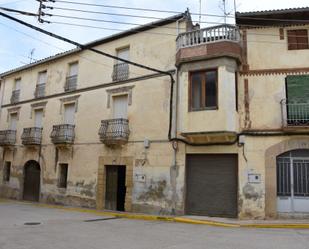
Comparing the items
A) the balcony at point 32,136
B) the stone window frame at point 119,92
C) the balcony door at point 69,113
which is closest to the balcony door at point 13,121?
the balcony at point 32,136

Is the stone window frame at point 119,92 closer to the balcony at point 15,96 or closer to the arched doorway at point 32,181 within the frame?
the arched doorway at point 32,181

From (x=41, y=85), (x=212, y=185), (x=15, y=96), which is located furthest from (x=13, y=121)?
(x=212, y=185)

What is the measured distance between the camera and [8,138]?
68.7 ft

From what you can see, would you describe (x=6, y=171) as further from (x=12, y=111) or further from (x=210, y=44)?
(x=210, y=44)

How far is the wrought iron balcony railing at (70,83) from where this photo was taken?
18.2 meters

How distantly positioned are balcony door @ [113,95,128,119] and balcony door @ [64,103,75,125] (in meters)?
3.05

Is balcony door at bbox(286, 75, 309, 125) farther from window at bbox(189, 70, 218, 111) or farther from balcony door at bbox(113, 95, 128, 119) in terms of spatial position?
balcony door at bbox(113, 95, 128, 119)

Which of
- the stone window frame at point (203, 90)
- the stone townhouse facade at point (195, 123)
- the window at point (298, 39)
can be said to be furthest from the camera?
the window at point (298, 39)

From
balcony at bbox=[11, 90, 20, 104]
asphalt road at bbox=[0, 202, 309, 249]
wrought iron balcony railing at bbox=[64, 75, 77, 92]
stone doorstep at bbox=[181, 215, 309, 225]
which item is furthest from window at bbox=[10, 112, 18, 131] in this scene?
stone doorstep at bbox=[181, 215, 309, 225]

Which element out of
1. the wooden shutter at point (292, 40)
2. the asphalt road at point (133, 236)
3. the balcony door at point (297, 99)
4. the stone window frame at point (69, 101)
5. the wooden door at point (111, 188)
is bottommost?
the asphalt road at point (133, 236)

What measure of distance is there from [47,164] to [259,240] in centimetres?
1351

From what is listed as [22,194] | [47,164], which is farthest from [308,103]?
[22,194]

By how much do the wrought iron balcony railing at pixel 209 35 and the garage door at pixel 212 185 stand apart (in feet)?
15.3

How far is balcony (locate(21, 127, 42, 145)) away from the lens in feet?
62.4
